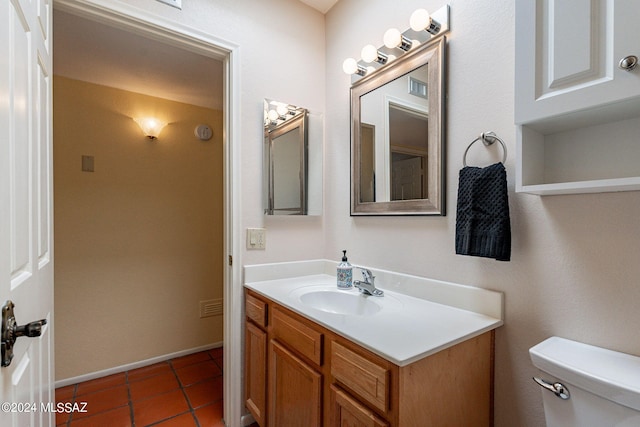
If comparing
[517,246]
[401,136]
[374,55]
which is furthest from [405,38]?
[517,246]

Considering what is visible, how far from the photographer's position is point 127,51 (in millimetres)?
1847

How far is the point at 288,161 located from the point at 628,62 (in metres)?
1.41

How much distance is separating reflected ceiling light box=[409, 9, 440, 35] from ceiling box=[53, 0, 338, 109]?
0.84 m

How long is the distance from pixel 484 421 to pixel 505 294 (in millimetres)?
456

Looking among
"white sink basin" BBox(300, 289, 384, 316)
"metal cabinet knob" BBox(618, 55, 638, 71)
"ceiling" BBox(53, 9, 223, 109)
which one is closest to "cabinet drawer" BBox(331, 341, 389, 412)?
"white sink basin" BBox(300, 289, 384, 316)

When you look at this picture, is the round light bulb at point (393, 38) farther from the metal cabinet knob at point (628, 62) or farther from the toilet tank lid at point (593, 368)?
the toilet tank lid at point (593, 368)

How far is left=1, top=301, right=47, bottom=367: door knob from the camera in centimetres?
59

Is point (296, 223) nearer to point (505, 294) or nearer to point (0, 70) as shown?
point (505, 294)

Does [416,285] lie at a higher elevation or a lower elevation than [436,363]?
higher

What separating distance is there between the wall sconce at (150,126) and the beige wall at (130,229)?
0.16 ft

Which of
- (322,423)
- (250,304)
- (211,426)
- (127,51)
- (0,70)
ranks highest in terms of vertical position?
(127,51)

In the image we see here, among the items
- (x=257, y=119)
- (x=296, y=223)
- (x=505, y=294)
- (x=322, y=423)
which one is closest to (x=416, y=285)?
(x=505, y=294)

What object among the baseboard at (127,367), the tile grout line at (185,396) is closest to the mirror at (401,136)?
the tile grout line at (185,396)

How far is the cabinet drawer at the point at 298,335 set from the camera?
109 centimetres
